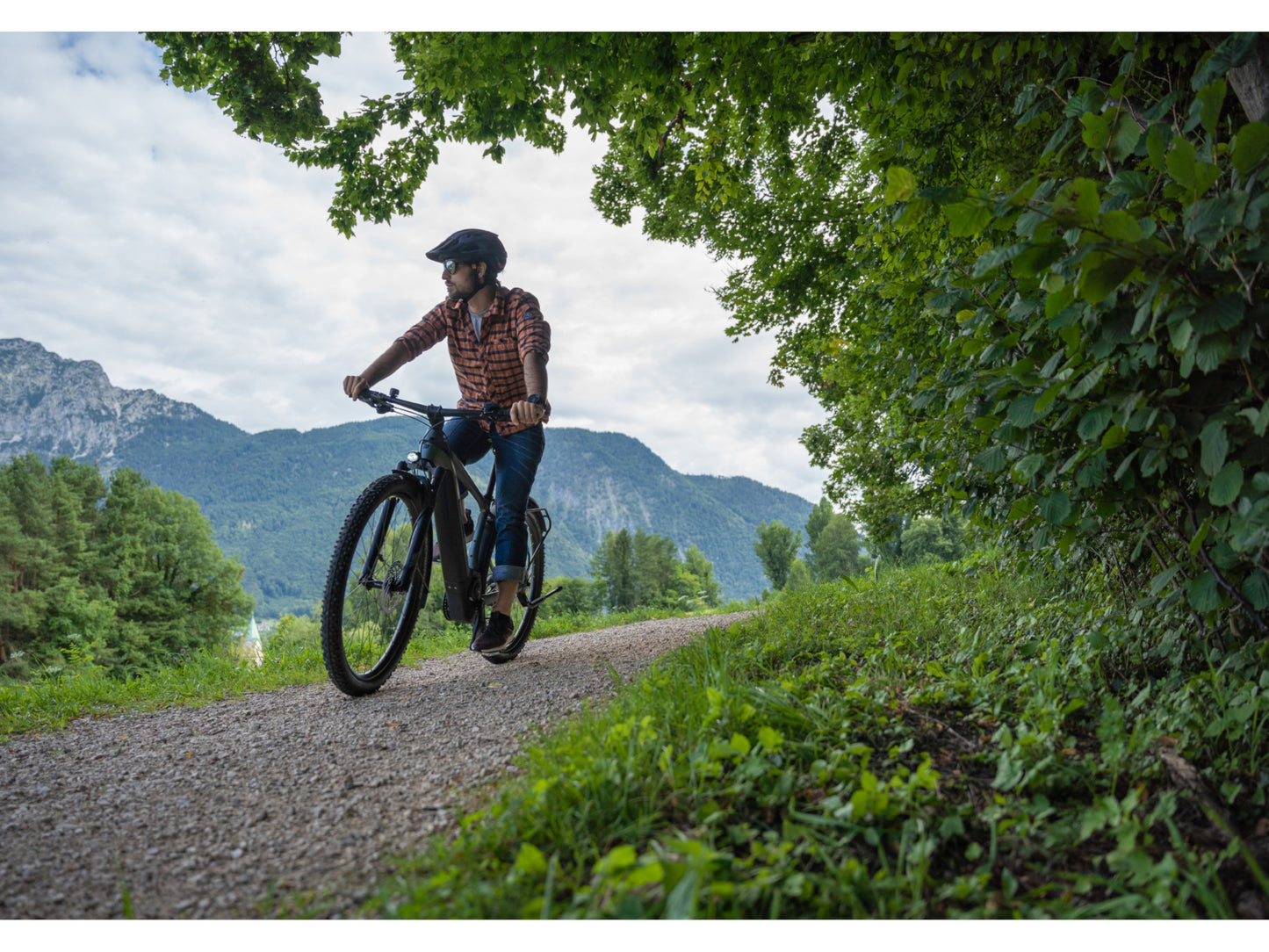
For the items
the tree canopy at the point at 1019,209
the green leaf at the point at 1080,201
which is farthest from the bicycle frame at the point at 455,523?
the green leaf at the point at 1080,201

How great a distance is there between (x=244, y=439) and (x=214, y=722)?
7089 inches

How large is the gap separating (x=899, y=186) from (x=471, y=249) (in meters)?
2.56

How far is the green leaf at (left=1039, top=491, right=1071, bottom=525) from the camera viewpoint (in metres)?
1.91

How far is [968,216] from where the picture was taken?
1601 mm

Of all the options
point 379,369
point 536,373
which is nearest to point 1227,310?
point 536,373

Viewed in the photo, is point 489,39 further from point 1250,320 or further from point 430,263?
point 1250,320

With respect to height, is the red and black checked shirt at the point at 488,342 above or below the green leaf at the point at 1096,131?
above

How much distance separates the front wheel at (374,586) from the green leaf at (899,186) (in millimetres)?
2521

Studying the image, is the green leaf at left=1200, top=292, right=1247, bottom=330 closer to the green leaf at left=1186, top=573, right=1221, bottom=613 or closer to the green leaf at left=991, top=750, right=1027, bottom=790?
the green leaf at left=1186, top=573, right=1221, bottom=613

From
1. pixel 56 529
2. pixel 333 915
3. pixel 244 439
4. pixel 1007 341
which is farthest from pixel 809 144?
pixel 244 439

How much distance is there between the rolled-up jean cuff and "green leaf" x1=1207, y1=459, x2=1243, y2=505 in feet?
9.99

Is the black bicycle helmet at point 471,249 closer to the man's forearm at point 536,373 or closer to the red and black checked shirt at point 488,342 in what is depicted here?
the red and black checked shirt at point 488,342

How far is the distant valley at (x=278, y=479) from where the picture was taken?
10556 cm

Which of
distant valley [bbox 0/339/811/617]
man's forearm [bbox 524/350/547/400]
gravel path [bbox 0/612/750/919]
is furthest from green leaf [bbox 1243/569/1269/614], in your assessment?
distant valley [bbox 0/339/811/617]
